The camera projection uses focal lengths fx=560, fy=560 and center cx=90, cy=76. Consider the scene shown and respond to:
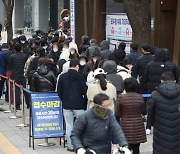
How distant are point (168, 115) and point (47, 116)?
3454 millimetres

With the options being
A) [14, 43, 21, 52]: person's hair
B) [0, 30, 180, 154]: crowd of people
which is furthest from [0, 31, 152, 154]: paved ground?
[14, 43, 21, 52]: person's hair

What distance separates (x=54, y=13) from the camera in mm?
47344

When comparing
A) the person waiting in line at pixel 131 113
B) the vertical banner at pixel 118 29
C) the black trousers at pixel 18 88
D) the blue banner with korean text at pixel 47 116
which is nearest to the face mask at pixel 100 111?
the person waiting in line at pixel 131 113

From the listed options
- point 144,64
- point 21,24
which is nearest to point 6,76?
point 144,64

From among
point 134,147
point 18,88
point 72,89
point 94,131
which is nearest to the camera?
point 94,131

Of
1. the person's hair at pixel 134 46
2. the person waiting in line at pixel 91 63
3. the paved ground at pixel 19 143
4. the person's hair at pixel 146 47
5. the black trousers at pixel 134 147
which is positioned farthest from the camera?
the person's hair at pixel 134 46

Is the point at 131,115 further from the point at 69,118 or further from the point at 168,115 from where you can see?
the point at 69,118

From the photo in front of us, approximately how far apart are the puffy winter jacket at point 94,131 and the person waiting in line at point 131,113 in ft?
5.25

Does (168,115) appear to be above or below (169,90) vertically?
below

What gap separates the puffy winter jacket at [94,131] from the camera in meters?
6.79

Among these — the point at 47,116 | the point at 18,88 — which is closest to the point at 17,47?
the point at 18,88

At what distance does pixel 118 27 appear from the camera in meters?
21.7

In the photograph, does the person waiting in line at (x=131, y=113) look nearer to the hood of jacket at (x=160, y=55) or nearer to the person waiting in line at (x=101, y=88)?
the person waiting in line at (x=101, y=88)

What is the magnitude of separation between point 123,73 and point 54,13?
37.4 meters
